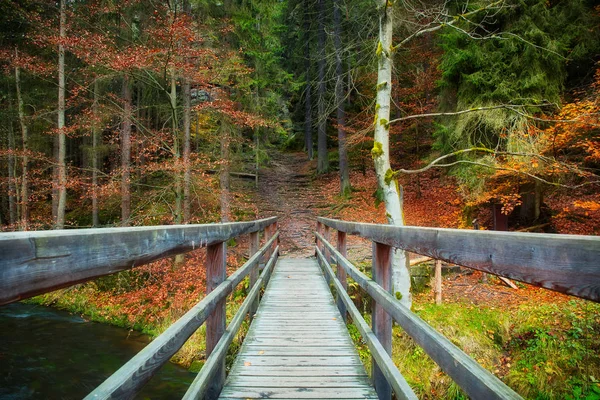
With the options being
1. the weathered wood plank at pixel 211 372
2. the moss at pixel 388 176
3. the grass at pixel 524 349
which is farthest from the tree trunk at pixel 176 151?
the weathered wood plank at pixel 211 372

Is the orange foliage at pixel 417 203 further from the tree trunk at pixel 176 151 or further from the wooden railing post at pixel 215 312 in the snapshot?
the wooden railing post at pixel 215 312

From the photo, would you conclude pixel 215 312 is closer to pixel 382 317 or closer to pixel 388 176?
pixel 382 317

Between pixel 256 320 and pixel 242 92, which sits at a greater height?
pixel 242 92

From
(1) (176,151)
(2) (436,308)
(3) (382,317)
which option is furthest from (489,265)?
(1) (176,151)

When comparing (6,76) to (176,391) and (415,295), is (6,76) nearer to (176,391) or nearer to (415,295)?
(176,391)

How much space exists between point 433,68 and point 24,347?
672 inches

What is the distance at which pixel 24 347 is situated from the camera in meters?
7.66

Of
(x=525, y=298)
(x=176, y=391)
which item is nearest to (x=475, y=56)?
(x=525, y=298)

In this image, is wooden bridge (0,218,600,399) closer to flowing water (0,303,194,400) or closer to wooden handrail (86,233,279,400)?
wooden handrail (86,233,279,400)

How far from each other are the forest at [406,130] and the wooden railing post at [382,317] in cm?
356

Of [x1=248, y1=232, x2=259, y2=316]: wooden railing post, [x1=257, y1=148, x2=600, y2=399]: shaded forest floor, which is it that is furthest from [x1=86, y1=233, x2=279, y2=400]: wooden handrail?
[x1=257, y1=148, x2=600, y2=399]: shaded forest floor

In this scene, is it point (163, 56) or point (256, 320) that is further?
point (163, 56)

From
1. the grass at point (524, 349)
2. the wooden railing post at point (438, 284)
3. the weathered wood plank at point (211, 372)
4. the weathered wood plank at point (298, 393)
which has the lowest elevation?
the grass at point (524, 349)

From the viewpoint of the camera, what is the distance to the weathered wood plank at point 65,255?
0.82 meters
